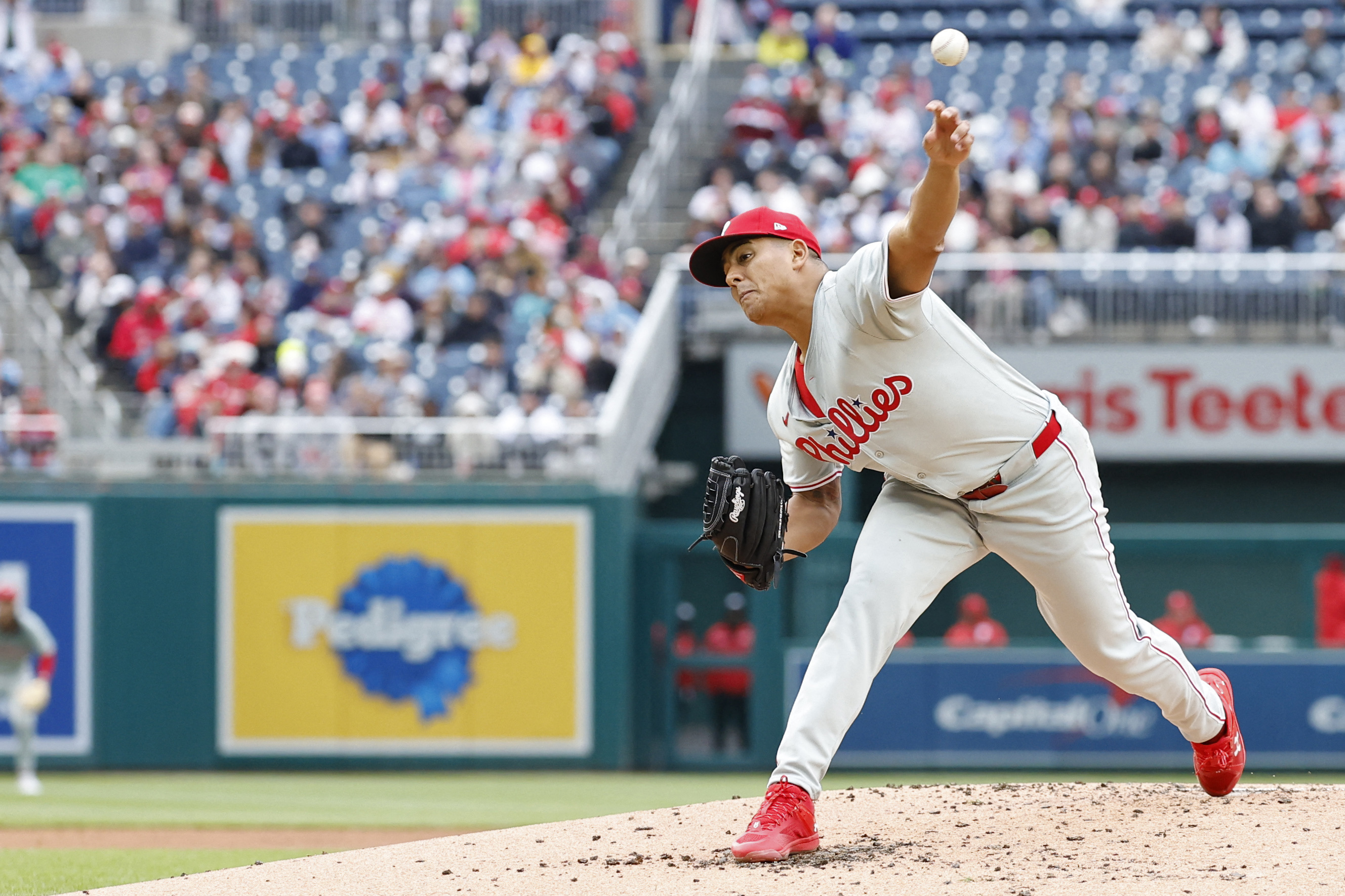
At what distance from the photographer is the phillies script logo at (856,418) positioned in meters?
4.32

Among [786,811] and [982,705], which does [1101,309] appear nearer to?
[982,705]

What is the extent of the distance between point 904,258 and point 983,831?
5.66ft

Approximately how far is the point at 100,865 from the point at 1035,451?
4305mm

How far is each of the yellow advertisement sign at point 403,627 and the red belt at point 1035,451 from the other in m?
7.74

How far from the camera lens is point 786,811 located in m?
4.45

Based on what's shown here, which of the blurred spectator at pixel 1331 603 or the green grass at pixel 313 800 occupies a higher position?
the blurred spectator at pixel 1331 603

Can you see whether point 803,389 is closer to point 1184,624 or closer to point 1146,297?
point 1184,624

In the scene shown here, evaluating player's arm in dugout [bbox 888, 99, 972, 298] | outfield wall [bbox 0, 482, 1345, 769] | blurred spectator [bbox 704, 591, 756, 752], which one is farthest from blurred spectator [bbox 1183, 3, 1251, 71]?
player's arm in dugout [bbox 888, 99, 972, 298]

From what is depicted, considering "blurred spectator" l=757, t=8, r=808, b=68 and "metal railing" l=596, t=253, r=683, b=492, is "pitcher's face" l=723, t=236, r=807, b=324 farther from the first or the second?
"blurred spectator" l=757, t=8, r=808, b=68

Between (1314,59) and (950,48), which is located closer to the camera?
(950,48)

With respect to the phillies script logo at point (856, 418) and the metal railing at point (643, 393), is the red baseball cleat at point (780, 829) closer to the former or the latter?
the phillies script logo at point (856, 418)

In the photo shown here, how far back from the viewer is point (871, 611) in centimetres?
454

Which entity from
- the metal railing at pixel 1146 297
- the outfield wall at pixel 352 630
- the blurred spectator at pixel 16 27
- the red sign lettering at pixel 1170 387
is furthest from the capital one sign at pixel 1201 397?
the blurred spectator at pixel 16 27

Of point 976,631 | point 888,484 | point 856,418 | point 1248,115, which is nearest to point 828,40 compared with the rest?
point 1248,115
